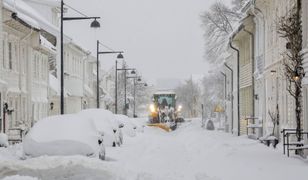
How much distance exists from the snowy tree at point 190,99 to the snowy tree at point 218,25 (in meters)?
103

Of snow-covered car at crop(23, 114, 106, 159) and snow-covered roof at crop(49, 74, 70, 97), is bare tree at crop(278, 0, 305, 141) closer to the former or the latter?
snow-covered car at crop(23, 114, 106, 159)

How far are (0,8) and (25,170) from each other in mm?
17160

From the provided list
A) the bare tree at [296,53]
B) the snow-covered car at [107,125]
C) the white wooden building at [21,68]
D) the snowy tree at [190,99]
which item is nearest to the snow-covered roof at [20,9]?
the white wooden building at [21,68]

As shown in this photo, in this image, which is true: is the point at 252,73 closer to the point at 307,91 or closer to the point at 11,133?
the point at 11,133

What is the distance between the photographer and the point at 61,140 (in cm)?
1941

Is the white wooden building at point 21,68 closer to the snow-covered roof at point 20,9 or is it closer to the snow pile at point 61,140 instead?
the snow-covered roof at point 20,9

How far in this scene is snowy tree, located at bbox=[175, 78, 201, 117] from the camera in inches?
6978

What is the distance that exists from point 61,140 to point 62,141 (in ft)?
0.12

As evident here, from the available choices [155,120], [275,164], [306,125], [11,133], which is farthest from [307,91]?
[155,120]

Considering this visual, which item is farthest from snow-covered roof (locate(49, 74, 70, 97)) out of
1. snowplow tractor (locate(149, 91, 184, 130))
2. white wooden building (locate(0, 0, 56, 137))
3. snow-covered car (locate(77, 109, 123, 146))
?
snow-covered car (locate(77, 109, 123, 146))

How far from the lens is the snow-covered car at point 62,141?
1941cm

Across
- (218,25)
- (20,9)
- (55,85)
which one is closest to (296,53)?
(20,9)

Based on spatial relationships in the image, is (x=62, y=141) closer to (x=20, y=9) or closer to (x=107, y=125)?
(x=107, y=125)

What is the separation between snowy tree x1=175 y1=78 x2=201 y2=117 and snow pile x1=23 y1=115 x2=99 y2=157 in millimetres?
155171
